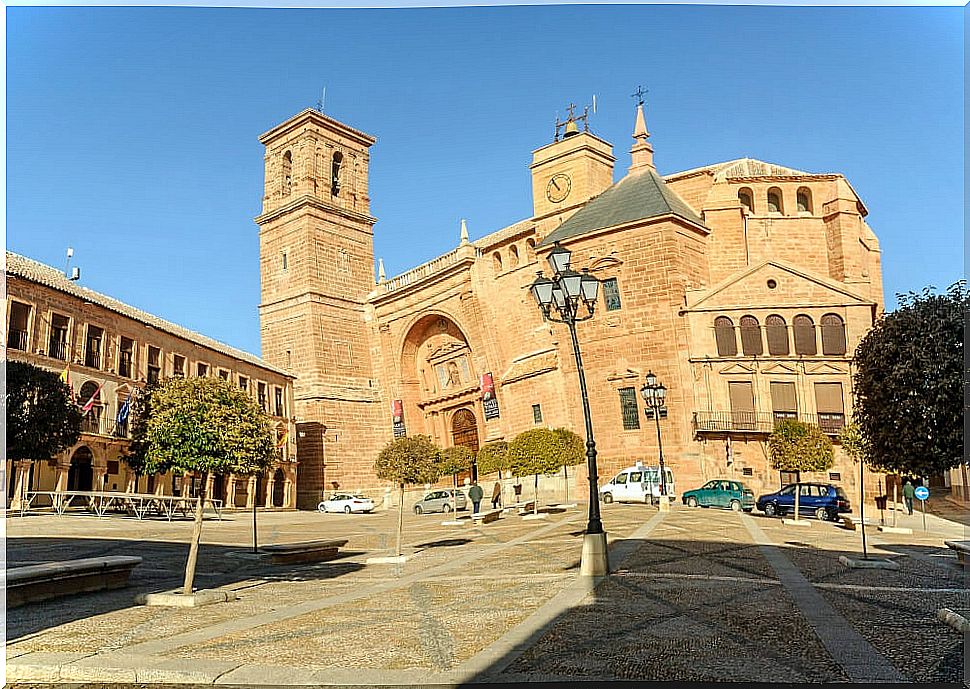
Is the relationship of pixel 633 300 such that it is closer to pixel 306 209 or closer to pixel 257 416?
pixel 306 209

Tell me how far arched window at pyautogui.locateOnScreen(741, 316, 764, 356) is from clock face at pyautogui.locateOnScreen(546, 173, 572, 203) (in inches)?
460

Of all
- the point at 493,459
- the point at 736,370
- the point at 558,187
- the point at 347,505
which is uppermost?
the point at 558,187

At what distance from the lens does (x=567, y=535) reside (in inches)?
706

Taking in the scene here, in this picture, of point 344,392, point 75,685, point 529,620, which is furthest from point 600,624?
point 344,392

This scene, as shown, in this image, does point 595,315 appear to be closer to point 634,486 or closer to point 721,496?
point 634,486

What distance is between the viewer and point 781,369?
118ft

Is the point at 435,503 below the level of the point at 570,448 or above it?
below

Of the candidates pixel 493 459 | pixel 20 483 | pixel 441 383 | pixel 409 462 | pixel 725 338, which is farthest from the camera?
pixel 441 383

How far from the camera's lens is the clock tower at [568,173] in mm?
42594

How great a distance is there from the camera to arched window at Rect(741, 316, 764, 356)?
36.1 metres

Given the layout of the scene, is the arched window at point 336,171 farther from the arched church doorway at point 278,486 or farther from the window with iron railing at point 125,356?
the window with iron railing at point 125,356

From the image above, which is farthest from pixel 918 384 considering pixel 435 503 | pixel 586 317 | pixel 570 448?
pixel 435 503

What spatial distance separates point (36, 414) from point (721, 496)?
2195 centimetres

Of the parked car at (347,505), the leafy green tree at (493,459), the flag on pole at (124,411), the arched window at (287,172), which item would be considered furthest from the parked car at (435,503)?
the arched window at (287,172)
